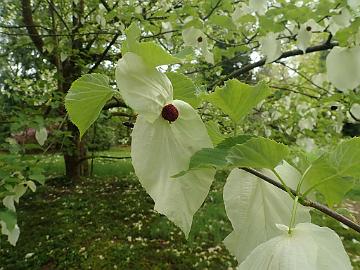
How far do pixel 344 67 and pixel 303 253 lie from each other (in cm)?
110

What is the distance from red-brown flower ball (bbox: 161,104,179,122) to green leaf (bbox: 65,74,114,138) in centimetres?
7

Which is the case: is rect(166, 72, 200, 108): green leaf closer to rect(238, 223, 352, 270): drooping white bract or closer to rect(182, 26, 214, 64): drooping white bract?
rect(238, 223, 352, 270): drooping white bract

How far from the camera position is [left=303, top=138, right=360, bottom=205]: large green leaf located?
1.27ft

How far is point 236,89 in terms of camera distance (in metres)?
0.45

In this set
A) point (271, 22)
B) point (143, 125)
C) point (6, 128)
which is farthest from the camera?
point (6, 128)

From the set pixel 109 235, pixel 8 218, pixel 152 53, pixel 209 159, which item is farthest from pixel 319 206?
pixel 109 235

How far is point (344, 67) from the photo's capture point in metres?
1.26

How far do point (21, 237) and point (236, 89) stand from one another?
4115 mm

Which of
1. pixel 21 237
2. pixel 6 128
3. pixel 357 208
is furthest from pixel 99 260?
pixel 357 208

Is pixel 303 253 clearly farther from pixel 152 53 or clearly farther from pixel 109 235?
pixel 109 235

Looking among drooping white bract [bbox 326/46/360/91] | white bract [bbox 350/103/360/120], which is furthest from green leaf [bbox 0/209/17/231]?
white bract [bbox 350/103/360/120]

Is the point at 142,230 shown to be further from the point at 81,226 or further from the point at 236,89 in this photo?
the point at 236,89

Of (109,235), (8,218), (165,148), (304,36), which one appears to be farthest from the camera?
(109,235)

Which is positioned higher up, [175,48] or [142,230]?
[175,48]
